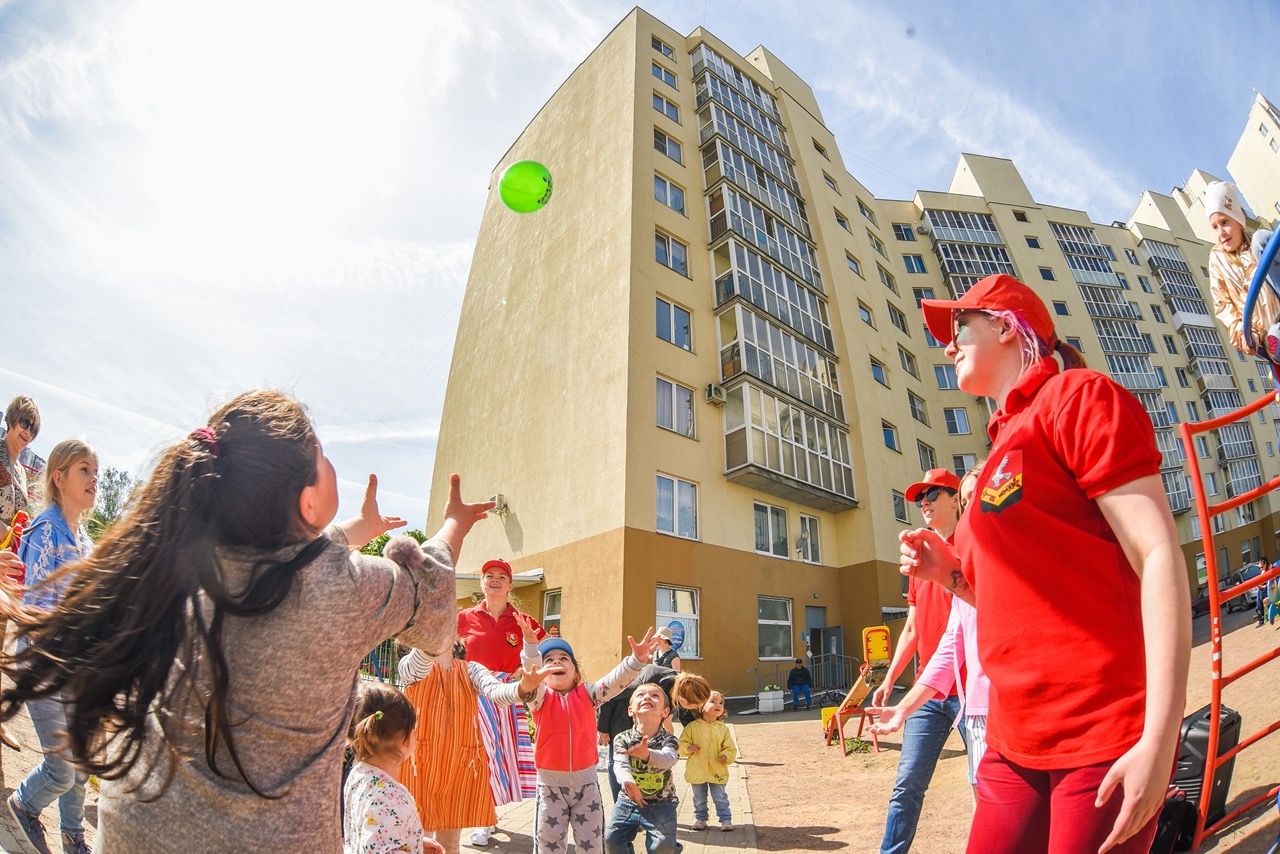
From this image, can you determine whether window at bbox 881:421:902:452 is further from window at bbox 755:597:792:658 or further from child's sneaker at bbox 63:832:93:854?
child's sneaker at bbox 63:832:93:854

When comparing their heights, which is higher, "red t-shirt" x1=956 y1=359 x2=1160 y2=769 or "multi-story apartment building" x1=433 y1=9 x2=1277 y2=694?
"multi-story apartment building" x1=433 y1=9 x2=1277 y2=694

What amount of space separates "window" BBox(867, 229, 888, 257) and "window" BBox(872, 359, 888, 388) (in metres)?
8.47

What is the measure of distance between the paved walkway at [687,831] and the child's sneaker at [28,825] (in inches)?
110

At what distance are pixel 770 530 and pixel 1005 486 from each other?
60.7ft

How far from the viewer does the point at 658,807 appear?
14.4ft

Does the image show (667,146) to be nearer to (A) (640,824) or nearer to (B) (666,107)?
(B) (666,107)

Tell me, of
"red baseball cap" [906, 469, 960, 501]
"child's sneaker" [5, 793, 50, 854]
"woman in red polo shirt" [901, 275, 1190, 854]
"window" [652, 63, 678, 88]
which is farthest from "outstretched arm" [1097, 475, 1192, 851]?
"window" [652, 63, 678, 88]

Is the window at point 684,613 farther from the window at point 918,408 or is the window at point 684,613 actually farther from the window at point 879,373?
the window at point 918,408

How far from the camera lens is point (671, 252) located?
21125 mm

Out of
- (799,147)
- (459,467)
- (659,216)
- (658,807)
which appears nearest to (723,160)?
(659,216)

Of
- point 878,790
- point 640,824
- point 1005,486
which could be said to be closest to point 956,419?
point 878,790

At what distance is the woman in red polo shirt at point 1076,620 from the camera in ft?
4.64

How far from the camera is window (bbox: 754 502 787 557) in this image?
1939cm

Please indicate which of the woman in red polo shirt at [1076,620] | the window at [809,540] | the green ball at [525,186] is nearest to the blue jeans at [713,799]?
the woman in red polo shirt at [1076,620]
